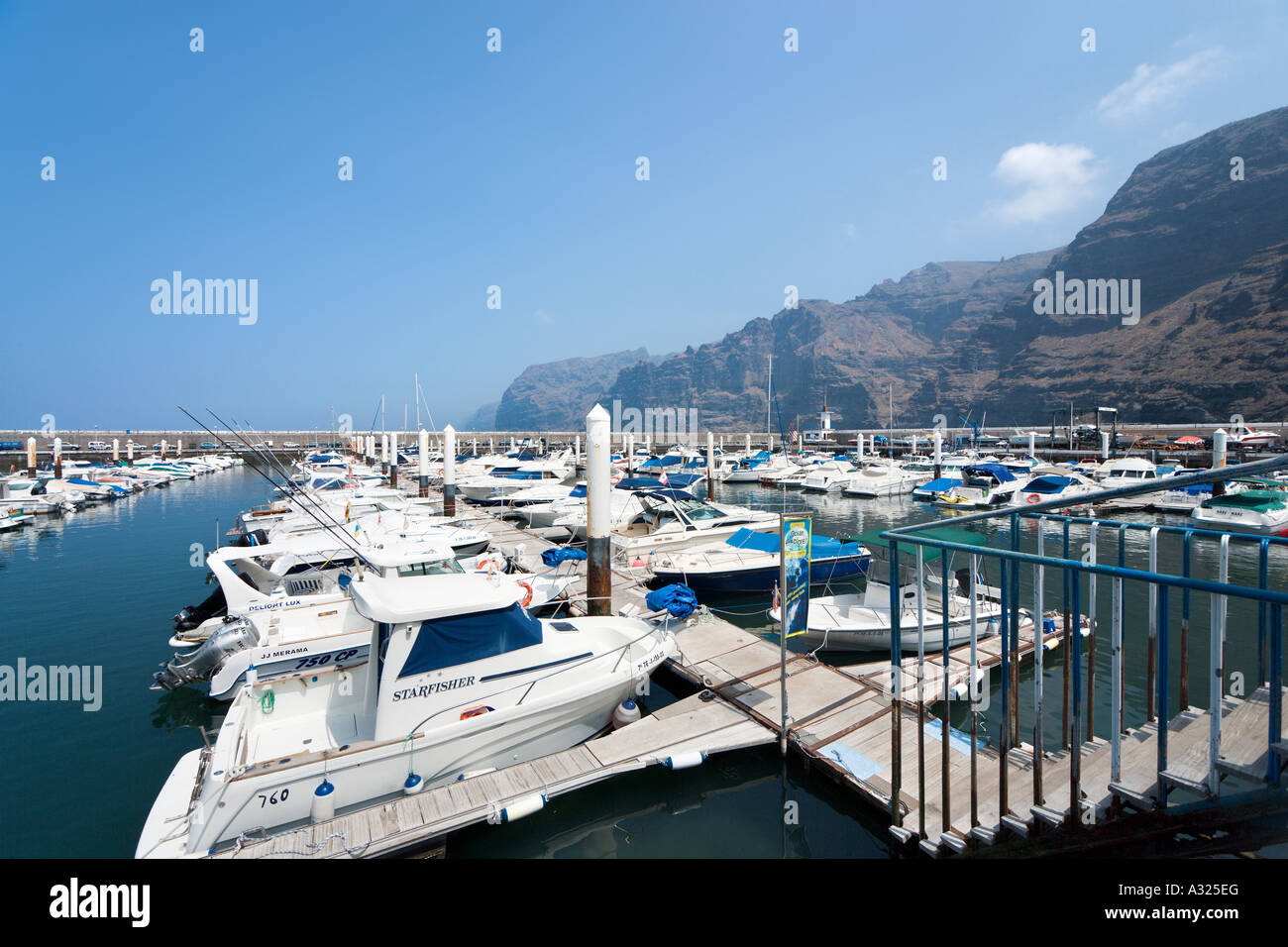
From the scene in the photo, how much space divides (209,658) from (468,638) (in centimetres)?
732

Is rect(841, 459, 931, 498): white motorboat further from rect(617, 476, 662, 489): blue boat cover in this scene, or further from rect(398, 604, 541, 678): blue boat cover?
rect(398, 604, 541, 678): blue boat cover

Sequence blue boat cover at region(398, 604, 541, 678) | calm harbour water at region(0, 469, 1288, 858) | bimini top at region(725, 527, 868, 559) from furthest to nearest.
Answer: bimini top at region(725, 527, 868, 559) < blue boat cover at region(398, 604, 541, 678) < calm harbour water at region(0, 469, 1288, 858)

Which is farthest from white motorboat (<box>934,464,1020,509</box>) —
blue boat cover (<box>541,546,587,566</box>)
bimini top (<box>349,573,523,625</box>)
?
bimini top (<box>349,573,523,625</box>)

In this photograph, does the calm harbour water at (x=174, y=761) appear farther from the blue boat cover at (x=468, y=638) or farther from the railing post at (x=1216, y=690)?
the railing post at (x=1216, y=690)

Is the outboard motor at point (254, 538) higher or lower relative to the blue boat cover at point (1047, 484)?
lower

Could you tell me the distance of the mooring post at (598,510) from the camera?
13961mm

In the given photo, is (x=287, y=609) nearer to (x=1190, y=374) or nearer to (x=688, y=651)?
(x=688, y=651)

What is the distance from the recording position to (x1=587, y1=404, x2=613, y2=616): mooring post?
14.0m

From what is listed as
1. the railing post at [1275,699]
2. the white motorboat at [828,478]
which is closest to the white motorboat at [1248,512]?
the white motorboat at [828,478]

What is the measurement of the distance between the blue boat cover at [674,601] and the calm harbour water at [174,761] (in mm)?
1725

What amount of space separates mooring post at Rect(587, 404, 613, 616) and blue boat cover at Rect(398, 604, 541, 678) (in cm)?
494

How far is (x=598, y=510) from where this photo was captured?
1396 centimetres
